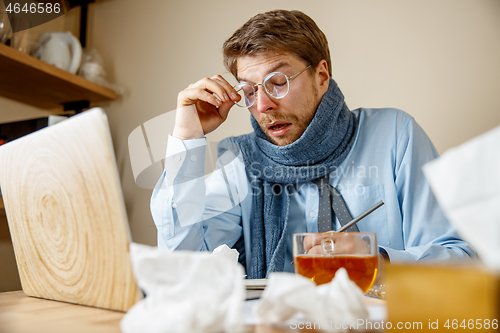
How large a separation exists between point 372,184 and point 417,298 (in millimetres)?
944

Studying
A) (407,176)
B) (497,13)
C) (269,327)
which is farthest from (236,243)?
(497,13)

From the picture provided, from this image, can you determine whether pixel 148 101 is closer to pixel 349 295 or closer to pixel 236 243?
pixel 236 243

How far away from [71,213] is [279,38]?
937mm

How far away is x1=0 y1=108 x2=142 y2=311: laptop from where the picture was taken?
1.16ft

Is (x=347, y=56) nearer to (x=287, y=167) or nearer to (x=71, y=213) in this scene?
(x=287, y=167)

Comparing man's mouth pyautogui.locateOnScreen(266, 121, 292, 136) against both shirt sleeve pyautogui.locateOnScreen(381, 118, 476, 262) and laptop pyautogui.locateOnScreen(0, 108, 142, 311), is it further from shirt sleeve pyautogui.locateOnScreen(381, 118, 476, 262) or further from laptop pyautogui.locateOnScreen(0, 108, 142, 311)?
laptop pyautogui.locateOnScreen(0, 108, 142, 311)

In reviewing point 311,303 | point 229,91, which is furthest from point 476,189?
point 229,91

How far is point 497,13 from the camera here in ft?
4.49

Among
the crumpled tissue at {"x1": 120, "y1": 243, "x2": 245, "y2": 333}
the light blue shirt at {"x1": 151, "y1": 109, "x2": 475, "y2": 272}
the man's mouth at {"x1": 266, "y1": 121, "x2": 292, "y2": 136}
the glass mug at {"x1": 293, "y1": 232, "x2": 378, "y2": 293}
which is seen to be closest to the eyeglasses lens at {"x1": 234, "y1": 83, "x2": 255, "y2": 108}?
the man's mouth at {"x1": 266, "y1": 121, "x2": 292, "y2": 136}

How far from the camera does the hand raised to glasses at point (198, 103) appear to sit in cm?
107

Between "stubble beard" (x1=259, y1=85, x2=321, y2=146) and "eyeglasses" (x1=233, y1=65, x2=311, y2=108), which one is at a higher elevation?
"eyeglasses" (x1=233, y1=65, x2=311, y2=108)

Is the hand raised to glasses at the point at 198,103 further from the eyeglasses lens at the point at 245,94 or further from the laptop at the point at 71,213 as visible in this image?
the laptop at the point at 71,213

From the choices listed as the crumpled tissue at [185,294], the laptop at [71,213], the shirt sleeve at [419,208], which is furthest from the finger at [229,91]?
the crumpled tissue at [185,294]

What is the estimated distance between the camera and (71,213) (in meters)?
0.41
